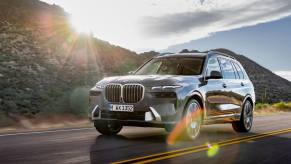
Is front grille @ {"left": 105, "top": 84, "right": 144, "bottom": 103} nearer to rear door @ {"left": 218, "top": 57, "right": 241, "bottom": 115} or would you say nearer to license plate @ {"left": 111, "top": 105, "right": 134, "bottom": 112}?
license plate @ {"left": 111, "top": 105, "right": 134, "bottom": 112}

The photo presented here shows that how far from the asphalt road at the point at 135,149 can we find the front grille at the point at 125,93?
31.1 inches

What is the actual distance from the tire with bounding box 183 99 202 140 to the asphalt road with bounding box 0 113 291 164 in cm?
21

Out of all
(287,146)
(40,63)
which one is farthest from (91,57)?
(287,146)

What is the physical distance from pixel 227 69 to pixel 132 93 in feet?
12.3

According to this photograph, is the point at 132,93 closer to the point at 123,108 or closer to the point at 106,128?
the point at 123,108

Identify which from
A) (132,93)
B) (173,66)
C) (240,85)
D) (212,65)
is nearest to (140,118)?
(132,93)

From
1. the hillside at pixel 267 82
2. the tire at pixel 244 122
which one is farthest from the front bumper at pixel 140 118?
the hillside at pixel 267 82

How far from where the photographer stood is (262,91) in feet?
263

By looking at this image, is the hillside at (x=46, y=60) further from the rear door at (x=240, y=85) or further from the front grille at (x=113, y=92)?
the front grille at (x=113, y=92)

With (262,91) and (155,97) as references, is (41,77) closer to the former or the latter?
(155,97)

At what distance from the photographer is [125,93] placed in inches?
382

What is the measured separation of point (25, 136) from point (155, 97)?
2960 millimetres

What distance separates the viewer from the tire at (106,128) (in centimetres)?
1043

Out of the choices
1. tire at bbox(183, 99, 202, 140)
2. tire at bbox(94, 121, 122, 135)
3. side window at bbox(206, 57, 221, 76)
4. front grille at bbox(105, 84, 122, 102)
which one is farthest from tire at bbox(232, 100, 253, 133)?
front grille at bbox(105, 84, 122, 102)
